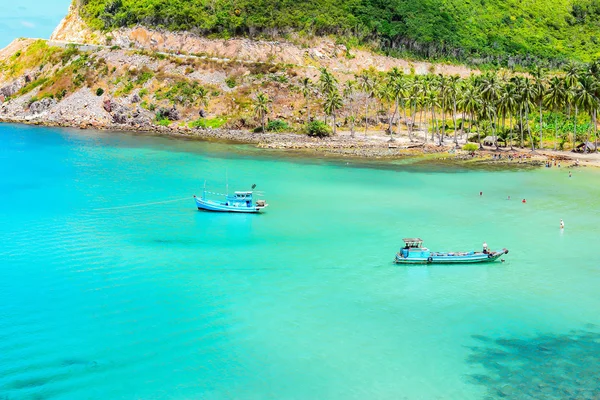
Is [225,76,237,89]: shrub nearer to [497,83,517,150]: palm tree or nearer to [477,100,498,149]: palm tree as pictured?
[477,100,498,149]: palm tree

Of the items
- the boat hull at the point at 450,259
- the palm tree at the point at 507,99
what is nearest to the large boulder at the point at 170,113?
the palm tree at the point at 507,99

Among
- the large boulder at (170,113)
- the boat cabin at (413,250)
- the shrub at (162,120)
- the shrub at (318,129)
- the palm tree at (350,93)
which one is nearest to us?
the boat cabin at (413,250)

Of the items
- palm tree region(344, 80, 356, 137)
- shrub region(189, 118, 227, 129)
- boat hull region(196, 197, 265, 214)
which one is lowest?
boat hull region(196, 197, 265, 214)

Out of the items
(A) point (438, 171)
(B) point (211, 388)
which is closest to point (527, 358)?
(B) point (211, 388)

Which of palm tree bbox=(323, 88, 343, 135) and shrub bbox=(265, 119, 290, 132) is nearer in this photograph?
palm tree bbox=(323, 88, 343, 135)

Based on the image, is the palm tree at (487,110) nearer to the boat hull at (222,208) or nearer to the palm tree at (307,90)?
the palm tree at (307,90)

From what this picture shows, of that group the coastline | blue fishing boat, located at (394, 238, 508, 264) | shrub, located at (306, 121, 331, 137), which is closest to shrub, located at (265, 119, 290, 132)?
the coastline
